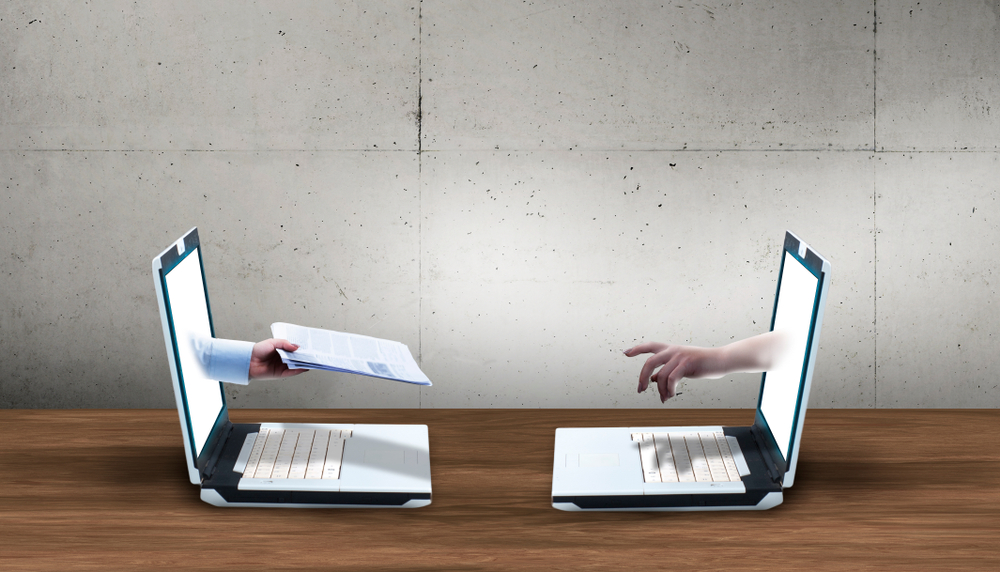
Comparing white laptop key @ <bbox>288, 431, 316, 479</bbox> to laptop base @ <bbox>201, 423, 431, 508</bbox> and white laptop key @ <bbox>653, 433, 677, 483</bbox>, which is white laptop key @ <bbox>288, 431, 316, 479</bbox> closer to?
laptop base @ <bbox>201, 423, 431, 508</bbox>

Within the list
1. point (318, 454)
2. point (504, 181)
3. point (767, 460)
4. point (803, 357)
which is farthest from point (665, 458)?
point (504, 181)

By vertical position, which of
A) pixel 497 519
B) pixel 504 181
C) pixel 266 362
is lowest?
pixel 497 519

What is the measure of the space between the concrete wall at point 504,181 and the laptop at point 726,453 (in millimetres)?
842

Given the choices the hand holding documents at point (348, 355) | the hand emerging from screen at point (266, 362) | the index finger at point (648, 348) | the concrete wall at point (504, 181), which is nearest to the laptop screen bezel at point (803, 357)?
the index finger at point (648, 348)

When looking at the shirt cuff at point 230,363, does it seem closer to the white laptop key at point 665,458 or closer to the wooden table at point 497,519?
the wooden table at point 497,519

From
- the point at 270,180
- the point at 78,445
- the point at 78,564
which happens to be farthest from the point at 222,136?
the point at 78,564

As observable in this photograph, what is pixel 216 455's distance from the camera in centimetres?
131

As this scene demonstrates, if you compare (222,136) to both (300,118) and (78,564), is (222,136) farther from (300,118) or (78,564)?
(78,564)

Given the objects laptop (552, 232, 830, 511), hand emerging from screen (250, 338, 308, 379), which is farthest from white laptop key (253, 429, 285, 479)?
laptop (552, 232, 830, 511)

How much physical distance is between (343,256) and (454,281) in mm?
304

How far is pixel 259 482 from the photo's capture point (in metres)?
1.22

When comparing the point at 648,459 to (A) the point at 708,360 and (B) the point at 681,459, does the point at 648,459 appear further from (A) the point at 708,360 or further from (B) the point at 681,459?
(A) the point at 708,360

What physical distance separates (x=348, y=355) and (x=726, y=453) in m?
0.63

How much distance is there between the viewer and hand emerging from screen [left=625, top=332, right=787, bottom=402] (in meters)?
1.32
